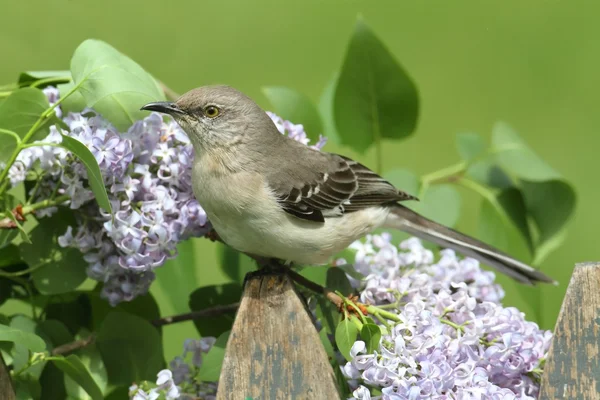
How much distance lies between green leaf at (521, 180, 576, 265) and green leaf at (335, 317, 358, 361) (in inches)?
77.4

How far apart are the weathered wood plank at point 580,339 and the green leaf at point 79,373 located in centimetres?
163

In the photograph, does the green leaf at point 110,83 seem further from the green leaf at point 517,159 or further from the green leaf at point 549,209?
the green leaf at point 549,209

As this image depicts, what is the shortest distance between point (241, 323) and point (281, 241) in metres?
0.61

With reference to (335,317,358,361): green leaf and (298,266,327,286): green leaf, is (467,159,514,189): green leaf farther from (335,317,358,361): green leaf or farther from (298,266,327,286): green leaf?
(335,317,358,361): green leaf

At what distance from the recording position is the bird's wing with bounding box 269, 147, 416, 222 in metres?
3.77

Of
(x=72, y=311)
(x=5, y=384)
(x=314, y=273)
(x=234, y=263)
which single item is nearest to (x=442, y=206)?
(x=314, y=273)

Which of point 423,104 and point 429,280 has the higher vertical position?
point 423,104

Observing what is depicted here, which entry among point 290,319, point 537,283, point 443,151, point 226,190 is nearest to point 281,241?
point 226,190

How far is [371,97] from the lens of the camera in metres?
4.65

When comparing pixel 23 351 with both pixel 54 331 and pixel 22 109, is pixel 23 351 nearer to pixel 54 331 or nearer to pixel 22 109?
pixel 54 331

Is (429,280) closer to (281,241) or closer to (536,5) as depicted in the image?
(281,241)

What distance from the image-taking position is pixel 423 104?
895 centimetres

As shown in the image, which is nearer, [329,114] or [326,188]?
[326,188]

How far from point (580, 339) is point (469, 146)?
2217 mm
